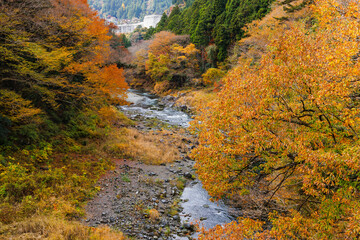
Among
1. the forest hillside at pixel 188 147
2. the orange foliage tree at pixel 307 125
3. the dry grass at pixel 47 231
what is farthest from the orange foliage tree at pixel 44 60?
the orange foliage tree at pixel 307 125

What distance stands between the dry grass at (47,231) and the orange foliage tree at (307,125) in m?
4.20

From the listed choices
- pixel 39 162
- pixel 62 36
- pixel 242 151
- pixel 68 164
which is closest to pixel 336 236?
pixel 242 151

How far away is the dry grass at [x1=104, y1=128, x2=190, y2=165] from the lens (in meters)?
17.1

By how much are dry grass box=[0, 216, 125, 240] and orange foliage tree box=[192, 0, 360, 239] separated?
4.20m

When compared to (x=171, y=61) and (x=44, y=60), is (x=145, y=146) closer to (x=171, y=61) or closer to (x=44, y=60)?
(x=44, y=60)

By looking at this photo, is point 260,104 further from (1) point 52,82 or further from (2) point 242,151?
(1) point 52,82

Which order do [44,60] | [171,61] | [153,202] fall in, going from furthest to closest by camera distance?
[171,61]
[153,202]
[44,60]

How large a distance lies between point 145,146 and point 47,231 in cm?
1211

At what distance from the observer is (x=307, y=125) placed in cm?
727

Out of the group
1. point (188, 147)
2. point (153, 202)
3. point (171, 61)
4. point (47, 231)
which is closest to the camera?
point (47, 231)

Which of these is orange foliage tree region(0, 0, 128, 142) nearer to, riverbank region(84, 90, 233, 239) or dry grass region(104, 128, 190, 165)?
dry grass region(104, 128, 190, 165)

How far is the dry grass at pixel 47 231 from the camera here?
624 centimetres

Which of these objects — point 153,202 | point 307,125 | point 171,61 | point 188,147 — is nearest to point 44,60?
point 153,202

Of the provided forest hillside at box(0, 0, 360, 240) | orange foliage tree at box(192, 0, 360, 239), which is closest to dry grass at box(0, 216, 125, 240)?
forest hillside at box(0, 0, 360, 240)
